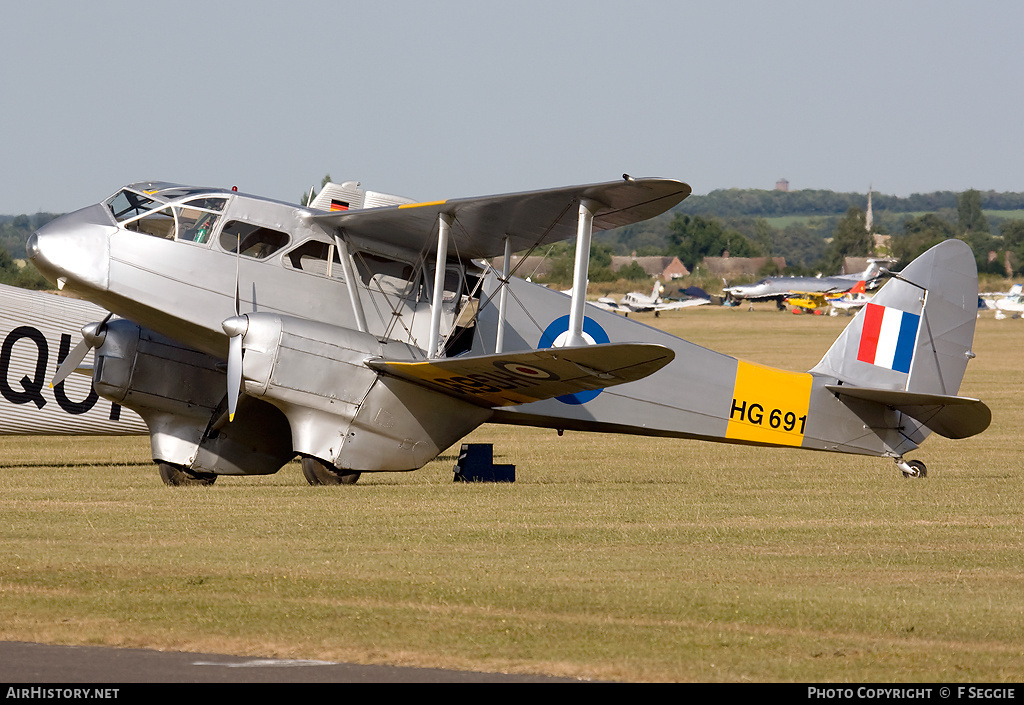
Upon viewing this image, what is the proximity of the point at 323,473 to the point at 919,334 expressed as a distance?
8.02m

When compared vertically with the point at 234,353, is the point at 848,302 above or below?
below

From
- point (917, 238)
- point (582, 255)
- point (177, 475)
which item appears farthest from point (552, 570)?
point (917, 238)

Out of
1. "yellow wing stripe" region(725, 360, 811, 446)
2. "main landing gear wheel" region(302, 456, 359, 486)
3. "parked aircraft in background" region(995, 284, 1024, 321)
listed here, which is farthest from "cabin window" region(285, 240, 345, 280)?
"parked aircraft in background" region(995, 284, 1024, 321)

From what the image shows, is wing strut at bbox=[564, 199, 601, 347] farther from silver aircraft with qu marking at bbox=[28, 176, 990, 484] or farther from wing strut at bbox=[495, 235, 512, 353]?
wing strut at bbox=[495, 235, 512, 353]

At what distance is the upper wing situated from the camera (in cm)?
1394

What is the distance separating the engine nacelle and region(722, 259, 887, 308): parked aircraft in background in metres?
89.1

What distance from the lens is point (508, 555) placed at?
1070cm

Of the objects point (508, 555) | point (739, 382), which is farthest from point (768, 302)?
point (508, 555)

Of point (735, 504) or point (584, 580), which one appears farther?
point (735, 504)

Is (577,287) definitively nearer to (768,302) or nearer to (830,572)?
(830,572)

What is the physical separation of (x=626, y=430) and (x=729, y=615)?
8.97 m

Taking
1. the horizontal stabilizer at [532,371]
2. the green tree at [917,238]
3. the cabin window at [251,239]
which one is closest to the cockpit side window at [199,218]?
the cabin window at [251,239]

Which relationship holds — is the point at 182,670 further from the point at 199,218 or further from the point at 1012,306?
the point at 1012,306

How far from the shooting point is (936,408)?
16.8m
